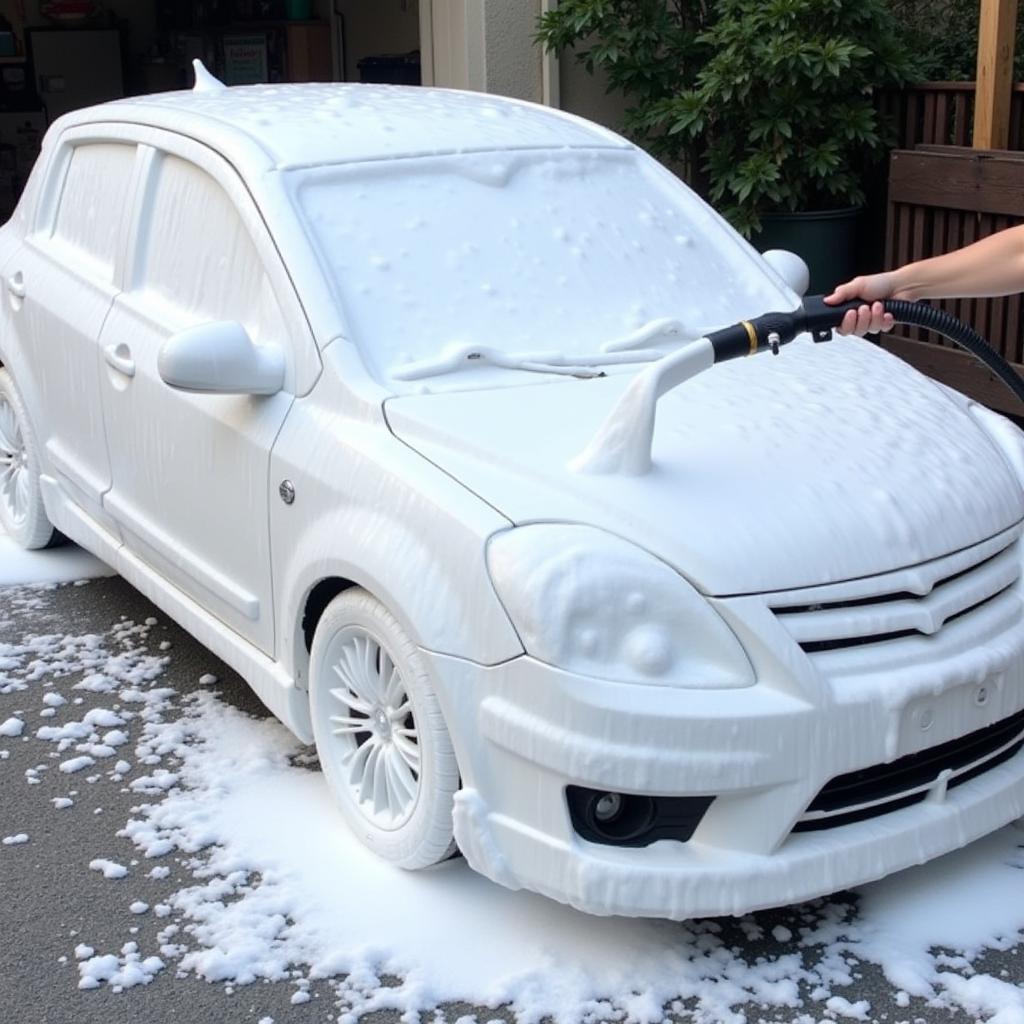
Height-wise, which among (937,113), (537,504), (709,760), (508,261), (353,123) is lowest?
(709,760)

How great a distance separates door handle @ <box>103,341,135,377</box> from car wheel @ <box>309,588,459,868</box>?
1.20 m

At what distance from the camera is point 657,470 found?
3145mm

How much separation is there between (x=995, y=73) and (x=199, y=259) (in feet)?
12.6

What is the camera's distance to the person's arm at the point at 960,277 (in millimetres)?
3643

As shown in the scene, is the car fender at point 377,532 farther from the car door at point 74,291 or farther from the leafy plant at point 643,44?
the leafy plant at point 643,44

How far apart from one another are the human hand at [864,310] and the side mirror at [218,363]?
130cm

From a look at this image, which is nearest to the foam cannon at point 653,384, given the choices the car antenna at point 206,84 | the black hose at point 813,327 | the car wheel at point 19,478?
the black hose at point 813,327

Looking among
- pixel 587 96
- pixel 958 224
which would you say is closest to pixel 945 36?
pixel 958 224

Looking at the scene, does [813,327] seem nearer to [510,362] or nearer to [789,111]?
[510,362]

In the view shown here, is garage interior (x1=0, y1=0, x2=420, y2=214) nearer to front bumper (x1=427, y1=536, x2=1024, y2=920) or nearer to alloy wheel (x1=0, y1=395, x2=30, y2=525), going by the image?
alloy wheel (x1=0, y1=395, x2=30, y2=525)

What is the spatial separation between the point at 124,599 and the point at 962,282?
286 cm

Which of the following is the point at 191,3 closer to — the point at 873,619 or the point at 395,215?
the point at 395,215

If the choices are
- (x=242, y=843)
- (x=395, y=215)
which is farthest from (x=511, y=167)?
(x=242, y=843)

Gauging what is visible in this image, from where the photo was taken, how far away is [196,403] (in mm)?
3906
